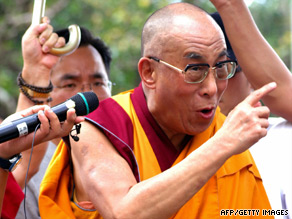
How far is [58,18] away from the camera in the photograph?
9367 mm

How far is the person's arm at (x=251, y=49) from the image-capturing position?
2.59m

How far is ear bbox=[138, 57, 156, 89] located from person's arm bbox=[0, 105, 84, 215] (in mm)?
614

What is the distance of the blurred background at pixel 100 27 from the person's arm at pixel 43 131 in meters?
6.51

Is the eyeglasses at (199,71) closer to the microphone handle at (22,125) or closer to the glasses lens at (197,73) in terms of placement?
the glasses lens at (197,73)

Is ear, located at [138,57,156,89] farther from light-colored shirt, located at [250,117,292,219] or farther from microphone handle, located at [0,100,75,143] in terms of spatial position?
light-colored shirt, located at [250,117,292,219]

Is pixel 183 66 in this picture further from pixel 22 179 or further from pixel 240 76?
pixel 22 179

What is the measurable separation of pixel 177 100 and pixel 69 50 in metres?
0.93

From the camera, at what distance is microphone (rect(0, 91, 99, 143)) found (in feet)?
6.64

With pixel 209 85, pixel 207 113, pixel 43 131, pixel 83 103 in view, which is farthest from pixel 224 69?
pixel 43 131

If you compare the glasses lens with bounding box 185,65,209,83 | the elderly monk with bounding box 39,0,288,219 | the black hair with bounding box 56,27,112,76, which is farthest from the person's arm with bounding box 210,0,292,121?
the black hair with bounding box 56,27,112,76

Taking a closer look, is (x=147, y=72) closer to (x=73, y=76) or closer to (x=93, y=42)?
(x=73, y=76)

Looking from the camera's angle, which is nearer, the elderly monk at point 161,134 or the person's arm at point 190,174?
the person's arm at point 190,174

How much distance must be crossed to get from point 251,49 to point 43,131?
123cm

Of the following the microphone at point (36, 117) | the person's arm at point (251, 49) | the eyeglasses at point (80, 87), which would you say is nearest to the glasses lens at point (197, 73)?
the person's arm at point (251, 49)
